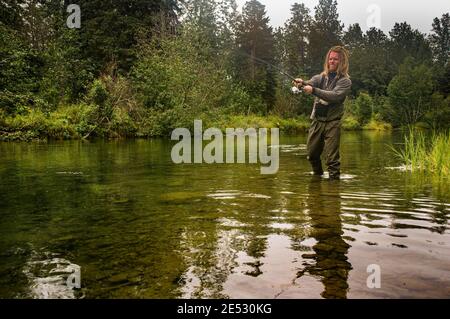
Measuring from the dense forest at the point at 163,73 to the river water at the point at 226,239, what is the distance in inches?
131

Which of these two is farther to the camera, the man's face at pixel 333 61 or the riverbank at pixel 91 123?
the riverbank at pixel 91 123

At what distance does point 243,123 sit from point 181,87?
29.6 ft

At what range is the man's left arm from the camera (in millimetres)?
7434

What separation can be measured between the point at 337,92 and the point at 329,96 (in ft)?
0.55

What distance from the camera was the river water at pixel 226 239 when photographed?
8.77ft

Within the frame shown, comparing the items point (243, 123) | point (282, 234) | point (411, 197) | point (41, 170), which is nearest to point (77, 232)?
point (282, 234)

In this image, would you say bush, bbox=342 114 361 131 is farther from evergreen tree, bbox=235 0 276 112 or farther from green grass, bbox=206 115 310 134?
evergreen tree, bbox=235 0 276 112

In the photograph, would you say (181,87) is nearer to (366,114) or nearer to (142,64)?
(142,64)

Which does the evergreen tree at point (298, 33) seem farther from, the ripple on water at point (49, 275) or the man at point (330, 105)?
the ripple on water at point (49, 275)

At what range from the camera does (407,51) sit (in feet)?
293

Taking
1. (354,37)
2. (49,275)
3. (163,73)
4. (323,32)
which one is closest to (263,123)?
(163,73)

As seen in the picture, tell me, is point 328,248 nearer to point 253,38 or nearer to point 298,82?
point 298,82

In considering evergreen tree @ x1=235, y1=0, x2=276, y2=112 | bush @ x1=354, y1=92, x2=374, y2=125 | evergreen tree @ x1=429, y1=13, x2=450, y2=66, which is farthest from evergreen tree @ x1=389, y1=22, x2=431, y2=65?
bush @ x1=354, y1=92, x2=374, y2=125

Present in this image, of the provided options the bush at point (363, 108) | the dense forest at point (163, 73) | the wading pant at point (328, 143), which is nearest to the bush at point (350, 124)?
the dense forest at point (163, 73)
